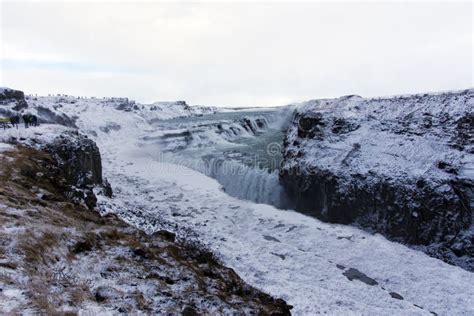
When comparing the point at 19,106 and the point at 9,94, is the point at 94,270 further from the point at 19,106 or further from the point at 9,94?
the point at 9,94

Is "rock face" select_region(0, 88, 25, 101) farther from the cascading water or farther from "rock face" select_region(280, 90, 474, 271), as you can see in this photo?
"rock face" select_region(280, 90, 474, 271)

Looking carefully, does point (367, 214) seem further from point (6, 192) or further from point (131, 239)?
point (6, 192)

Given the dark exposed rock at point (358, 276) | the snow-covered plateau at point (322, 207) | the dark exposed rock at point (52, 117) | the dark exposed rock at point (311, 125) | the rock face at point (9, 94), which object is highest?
the rock face at point (9, 94)

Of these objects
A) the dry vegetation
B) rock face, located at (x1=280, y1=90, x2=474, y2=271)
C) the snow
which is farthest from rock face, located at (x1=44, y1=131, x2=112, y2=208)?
the snow

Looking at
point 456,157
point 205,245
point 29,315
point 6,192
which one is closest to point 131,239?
point 6,192

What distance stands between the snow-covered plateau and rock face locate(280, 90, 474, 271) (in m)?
0.09

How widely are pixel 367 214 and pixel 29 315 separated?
16848mm

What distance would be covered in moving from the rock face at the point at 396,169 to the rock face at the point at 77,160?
38.7 ft

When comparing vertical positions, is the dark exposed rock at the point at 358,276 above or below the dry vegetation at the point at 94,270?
below

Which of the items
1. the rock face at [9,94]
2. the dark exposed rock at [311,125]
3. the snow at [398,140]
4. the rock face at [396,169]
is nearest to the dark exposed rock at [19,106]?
the rock face at [9,94]

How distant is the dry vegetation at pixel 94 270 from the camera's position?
6.46m

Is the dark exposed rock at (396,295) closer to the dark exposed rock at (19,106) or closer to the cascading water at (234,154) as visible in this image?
the cascading water at (234,154)

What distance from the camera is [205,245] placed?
15.8 metres

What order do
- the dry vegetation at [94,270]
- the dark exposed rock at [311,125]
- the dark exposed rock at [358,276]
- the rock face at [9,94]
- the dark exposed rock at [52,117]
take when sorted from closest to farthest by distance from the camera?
the dry vegetation at [94,270] → the dark exposed rock at [358,276] → the dark exposed rock at [311,125] → the rock face at [9,94] → the dark exposed rock at [52,117]
